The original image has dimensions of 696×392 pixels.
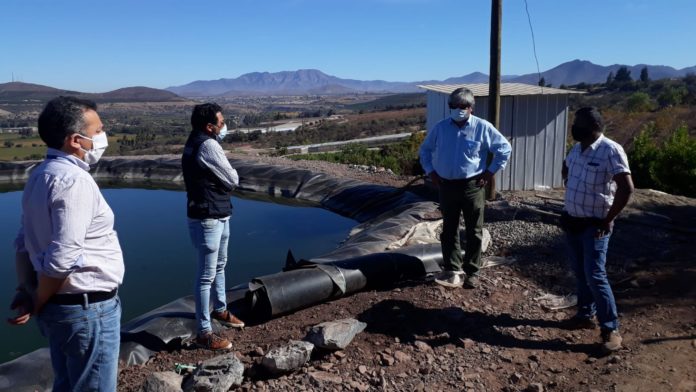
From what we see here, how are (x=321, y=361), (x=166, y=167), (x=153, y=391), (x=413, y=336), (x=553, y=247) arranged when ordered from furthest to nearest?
(x=166, y=167) < (x=553, y=247) < (x=413, y=336) < (x=321, y=361) < (x=153, y=391)

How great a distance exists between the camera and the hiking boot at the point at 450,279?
4727 millimetres

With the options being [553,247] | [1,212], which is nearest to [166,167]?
[1,212]

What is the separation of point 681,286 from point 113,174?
1369 cm

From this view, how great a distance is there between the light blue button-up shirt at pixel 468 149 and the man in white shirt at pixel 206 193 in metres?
1.61

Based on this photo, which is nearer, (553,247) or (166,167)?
(553,247)

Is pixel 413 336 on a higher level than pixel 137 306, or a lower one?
higher

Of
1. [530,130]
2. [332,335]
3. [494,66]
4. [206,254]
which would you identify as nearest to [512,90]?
[530,130]

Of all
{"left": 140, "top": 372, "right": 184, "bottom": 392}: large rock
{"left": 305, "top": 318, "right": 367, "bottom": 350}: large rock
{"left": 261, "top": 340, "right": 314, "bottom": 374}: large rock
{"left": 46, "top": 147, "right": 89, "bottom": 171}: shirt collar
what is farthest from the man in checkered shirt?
Answer: {"left": 46, "top": 147, "right": 89, "bottom": 171}: shirt collar

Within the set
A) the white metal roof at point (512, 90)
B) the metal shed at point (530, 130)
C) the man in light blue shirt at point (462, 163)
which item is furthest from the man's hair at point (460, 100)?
the metal shed at point (530, 130)

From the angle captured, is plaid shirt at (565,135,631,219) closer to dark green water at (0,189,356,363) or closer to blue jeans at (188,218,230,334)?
blue jeans at (188,218,230,334)

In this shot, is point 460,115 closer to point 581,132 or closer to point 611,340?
point 581,132

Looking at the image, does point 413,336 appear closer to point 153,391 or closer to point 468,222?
point 468,222

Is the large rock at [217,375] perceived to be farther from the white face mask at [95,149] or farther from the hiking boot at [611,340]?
the hiking boot at [611,340]

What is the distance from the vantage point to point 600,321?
3.85 metres
